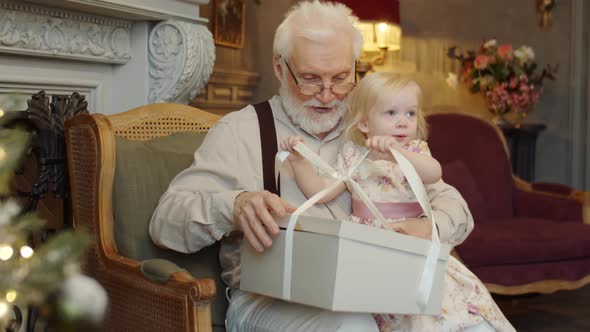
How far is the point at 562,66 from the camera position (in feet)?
22.4

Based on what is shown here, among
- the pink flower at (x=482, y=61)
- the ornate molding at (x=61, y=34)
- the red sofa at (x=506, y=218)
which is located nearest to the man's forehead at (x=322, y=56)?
the ornate molding at (x=61, y=34)

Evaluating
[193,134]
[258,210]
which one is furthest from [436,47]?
[258,210]

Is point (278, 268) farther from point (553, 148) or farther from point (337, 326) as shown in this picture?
point (553, 148)

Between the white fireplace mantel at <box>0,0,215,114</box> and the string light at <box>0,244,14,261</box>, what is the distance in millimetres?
1954

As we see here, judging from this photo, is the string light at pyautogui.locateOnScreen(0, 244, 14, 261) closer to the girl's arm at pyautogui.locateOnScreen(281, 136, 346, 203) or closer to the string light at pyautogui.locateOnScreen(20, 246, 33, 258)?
the string light at pyautogui.locateOnScreen(20, 246, 33, 258)

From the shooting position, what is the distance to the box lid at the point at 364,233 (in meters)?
1.55

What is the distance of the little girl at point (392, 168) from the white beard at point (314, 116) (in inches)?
2.7

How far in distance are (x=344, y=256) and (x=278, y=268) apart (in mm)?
206

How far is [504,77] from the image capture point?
589 centimetres

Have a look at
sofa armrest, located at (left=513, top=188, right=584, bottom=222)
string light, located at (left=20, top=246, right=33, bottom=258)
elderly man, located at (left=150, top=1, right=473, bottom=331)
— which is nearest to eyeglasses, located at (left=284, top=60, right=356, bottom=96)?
elderly man, located at (left=150, top=1, right=473, bottom=331)

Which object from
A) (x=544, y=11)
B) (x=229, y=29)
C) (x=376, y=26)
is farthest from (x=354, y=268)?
(x=544, y=11)

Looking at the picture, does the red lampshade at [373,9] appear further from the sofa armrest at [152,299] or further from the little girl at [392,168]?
the sofa armrest at [152,299]

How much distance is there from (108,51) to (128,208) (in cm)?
89

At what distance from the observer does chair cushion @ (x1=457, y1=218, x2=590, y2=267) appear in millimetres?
4043
